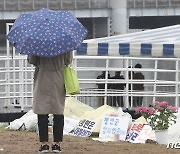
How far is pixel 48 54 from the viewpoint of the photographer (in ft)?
26.1

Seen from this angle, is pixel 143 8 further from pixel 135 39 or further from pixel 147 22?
pixel 135 39

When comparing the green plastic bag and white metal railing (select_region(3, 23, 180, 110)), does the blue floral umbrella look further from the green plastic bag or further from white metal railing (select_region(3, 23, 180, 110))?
white metal railing (select_region(3, 23, 180, 110))

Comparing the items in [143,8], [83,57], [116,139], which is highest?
[143,8]

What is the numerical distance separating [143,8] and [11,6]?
6348mm

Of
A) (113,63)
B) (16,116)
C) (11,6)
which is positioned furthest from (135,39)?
(11,6)

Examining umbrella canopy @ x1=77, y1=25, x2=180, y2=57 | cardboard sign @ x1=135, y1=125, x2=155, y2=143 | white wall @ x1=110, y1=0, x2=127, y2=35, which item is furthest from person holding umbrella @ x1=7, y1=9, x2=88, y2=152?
white wall @ x1=110, y1=0, x2=127, y2=35

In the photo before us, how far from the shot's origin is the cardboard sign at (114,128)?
1078cm

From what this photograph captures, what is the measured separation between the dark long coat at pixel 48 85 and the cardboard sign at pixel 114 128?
8.68ft

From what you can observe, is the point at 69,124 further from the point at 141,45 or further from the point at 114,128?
the point at 141,45

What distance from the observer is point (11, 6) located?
103 feet

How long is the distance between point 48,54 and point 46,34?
28cm

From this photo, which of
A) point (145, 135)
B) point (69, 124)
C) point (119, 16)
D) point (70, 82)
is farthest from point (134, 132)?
point (119, 16)

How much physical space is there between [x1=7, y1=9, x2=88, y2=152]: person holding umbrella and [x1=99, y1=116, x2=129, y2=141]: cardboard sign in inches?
102

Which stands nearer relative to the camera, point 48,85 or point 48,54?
point 48,54
